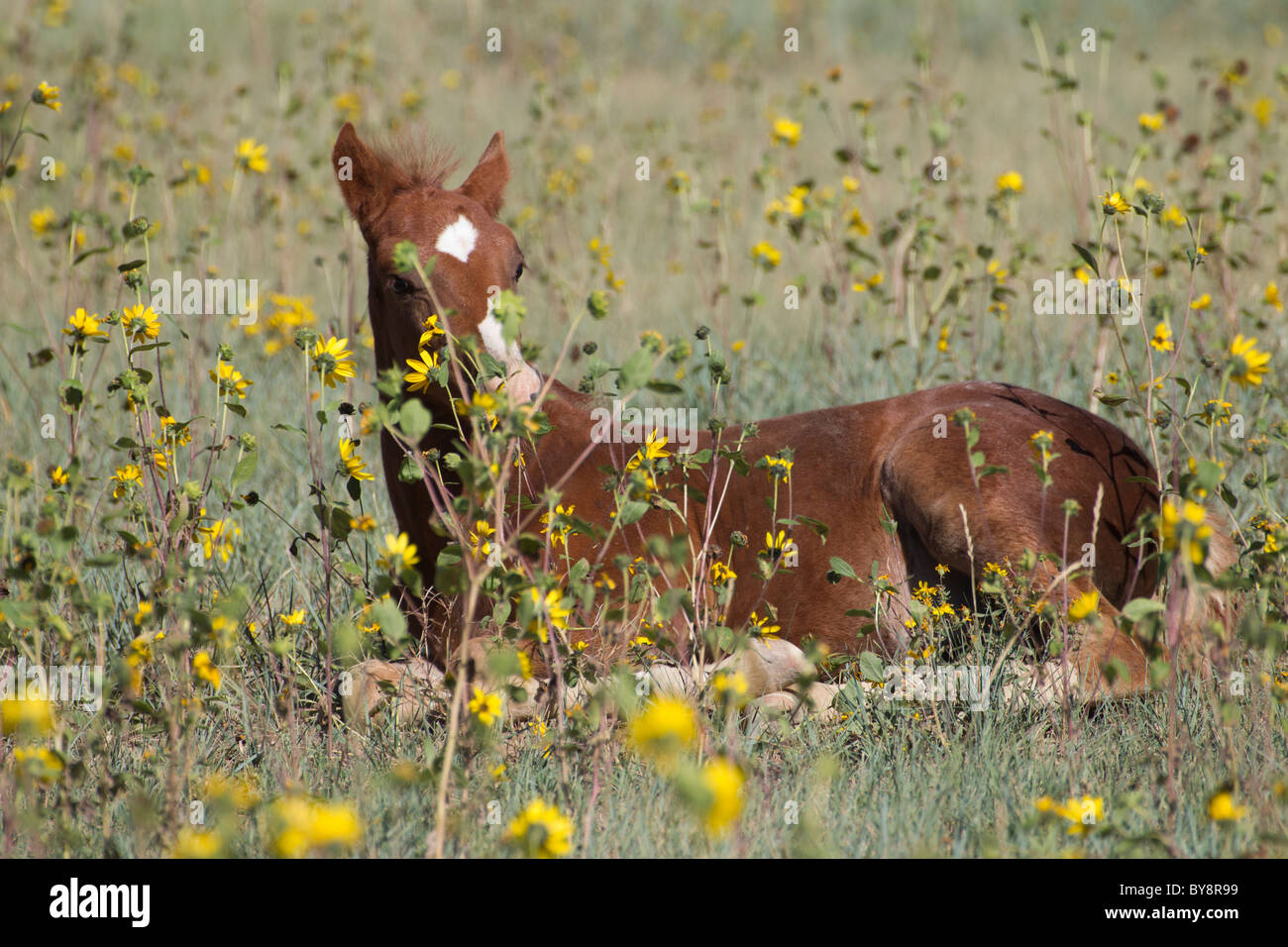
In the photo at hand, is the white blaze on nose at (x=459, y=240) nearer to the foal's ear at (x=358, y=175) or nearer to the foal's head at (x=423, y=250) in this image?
the foal's head at (x=423, y=250)

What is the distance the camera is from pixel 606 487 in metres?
2.71

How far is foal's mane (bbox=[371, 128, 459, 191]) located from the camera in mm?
3740

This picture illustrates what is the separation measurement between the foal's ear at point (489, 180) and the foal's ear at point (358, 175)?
0.28 m

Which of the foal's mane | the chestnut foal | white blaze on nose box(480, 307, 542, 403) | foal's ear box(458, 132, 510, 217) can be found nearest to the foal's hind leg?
the chestnut foal

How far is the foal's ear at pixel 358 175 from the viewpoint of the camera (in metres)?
3.68

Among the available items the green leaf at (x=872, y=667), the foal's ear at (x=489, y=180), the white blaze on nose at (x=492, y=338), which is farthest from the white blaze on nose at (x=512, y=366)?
the green leaf at (x=872, y=667)

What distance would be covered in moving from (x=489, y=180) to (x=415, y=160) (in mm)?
260

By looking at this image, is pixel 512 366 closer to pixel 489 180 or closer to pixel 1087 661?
pixel 489 180

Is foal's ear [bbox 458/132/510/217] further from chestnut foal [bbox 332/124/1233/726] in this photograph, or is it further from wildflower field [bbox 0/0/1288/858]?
wildflower field [bbox 0/0/1288/858]

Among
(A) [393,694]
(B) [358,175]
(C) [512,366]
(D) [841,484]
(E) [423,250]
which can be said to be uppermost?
(B) [358,175]

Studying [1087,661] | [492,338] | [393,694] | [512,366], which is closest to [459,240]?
[492,338]

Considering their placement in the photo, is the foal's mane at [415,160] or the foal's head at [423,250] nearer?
the foal's head at [423,250]

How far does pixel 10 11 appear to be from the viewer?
41.5 feet
